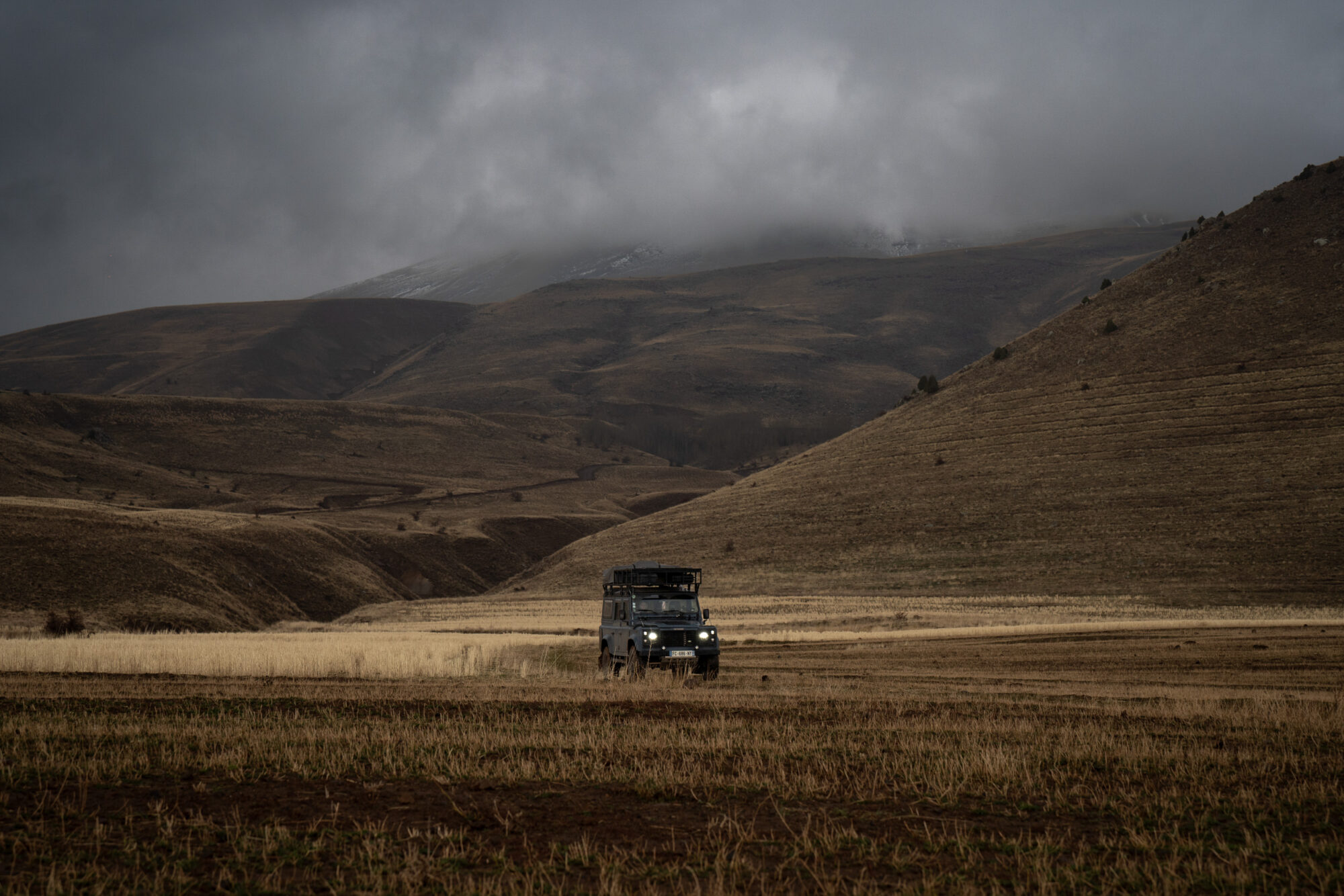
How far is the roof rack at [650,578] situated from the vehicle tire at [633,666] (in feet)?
6.47

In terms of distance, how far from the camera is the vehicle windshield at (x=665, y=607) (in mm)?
23578

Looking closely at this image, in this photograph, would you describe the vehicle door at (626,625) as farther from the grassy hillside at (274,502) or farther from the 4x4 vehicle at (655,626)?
the grassy hillside at (274,502)

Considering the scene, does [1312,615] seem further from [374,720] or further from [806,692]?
[374,720]

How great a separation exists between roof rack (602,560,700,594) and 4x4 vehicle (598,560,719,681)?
0.02 meters

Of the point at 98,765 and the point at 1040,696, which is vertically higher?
the point at 98,765

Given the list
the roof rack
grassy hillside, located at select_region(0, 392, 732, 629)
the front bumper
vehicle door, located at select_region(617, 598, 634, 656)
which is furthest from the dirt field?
grassy hillside, located at select_region(0, 392, 732, 629)

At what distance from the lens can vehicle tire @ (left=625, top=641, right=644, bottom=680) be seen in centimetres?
2255

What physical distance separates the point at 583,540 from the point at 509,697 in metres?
75.7

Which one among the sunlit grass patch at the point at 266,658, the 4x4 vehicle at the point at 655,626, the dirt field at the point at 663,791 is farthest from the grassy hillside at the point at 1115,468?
the dirt field at the point at 663,791

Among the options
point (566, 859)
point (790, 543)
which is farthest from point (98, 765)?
point (790, 543)

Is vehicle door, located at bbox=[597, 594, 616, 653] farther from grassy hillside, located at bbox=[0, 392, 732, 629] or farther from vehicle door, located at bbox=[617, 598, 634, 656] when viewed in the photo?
grassy hillside, located at bbox=[0, 392, 732, 629]

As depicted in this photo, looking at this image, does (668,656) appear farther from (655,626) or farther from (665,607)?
(665,607)

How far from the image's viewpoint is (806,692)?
1991cm

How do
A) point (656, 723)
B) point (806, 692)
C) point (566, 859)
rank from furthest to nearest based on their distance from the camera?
point (806, 692)
point (656, 723)
point (566, 859)
